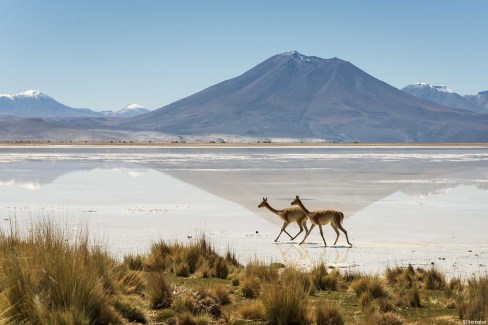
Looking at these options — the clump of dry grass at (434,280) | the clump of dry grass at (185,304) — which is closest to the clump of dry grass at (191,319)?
the clump of dry grass at (185,304)

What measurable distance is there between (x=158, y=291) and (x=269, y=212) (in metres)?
10.5

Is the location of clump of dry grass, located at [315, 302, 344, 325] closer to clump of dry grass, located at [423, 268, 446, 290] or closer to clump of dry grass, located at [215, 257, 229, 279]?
clump of dry grass, located at [423, 268, 446, 290]

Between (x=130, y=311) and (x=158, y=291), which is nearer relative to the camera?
(x=130, y=311)

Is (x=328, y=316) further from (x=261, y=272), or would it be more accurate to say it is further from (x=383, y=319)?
(x=261, y=272)

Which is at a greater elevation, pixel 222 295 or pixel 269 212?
pixel 222 295

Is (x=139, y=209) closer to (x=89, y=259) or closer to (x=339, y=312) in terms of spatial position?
(x=89, y=259)

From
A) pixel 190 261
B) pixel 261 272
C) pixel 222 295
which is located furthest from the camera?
pixel 190 261

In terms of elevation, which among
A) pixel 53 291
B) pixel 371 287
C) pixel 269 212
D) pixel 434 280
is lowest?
pixel 269 212

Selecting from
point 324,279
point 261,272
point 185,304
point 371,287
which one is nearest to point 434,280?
point 371,287

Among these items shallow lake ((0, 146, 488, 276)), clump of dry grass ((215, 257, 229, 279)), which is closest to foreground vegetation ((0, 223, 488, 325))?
clump of dry grass ((215, 257, 229, 279))

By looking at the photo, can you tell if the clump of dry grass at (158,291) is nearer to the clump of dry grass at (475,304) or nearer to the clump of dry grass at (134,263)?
the clump of dry grass at (134,263)

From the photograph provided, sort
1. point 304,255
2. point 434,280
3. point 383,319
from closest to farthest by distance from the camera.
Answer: point 383,319 < point 434,280 < point 304,255

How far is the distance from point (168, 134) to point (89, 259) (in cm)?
18666

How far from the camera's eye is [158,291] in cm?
759
